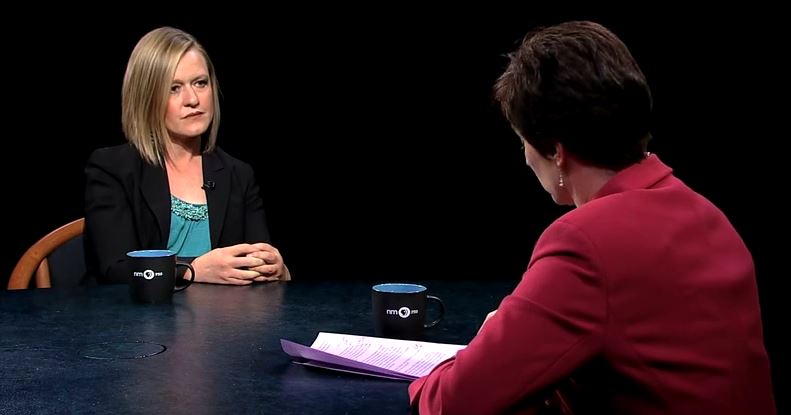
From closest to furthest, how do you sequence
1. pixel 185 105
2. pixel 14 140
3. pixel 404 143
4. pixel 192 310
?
pixel 192 310, pixel 185 105, pixel 14 140, pixel 404 143

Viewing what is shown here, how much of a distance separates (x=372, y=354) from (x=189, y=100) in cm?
146

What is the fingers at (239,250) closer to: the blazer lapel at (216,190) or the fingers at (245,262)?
the fingers at (245,262)

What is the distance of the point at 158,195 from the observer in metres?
2.80

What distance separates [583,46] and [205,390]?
75 cm

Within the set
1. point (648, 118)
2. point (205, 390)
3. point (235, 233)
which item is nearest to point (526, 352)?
point (648, 118)

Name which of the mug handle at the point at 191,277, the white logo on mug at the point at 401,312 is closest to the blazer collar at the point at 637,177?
the white logo on mug at the point at 401,312

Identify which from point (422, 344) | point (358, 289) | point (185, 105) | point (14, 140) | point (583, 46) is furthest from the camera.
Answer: point (14, 140)

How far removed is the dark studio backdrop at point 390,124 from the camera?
3.75 metres

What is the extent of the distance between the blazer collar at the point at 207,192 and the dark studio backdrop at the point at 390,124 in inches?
37.7

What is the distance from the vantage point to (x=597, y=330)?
3.90 feet

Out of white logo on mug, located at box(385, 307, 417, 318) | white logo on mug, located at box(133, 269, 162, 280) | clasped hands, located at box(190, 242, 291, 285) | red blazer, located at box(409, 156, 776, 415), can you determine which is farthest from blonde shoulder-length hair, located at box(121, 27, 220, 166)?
red blazer, located at box(409, 156, 776, 415)

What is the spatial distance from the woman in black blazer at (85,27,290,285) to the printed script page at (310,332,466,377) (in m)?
1.08

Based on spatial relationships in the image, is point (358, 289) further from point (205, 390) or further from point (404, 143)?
point (404, 143)

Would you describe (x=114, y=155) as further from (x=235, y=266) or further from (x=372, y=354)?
(x=372, y=354)
